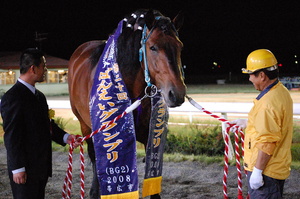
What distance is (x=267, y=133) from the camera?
2898 millimetres

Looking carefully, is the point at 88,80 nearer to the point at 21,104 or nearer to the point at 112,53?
the point at 112,53

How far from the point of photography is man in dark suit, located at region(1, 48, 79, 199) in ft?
10.9

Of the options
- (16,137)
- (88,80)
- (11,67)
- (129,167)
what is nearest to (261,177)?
(129,167)

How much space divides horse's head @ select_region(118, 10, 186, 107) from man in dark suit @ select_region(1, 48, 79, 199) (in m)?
1.01

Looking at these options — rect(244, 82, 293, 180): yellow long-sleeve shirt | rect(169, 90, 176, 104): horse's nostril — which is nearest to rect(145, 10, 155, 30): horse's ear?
rect(169, 90, 176, 104): horse's nostril

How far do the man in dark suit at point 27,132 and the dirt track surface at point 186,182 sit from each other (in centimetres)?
201

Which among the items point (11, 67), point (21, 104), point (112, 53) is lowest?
point (11, 67)

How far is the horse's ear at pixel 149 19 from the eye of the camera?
3.94 meters

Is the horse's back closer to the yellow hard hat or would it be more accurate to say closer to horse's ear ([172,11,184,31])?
horse's ear ([172,11,184,31])

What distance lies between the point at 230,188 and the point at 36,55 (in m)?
3.37

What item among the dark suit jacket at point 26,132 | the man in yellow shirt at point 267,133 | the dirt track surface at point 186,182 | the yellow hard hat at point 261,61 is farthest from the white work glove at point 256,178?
the dirt track surface at point 186,182

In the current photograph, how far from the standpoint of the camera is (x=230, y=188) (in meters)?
5.56

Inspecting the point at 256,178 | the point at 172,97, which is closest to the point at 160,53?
the point at 172,97

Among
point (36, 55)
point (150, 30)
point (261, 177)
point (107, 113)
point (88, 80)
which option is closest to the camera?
point (261, 177)
